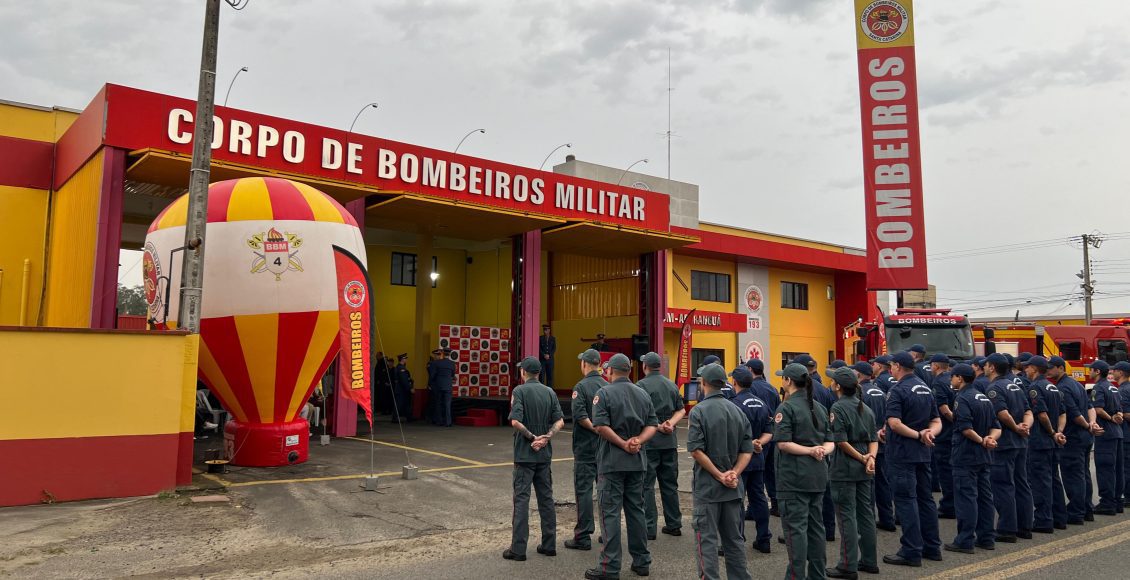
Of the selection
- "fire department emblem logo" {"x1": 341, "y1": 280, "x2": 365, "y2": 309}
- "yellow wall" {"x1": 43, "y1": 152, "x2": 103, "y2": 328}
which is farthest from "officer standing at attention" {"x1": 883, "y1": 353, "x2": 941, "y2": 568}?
"yellow wall" {"x1": 43, "y1": 152, "x2": 103, "y2": 328}

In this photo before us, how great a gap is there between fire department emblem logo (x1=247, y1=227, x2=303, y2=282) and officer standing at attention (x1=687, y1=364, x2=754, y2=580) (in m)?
7.61

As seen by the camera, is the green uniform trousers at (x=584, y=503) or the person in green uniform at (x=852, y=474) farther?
the green uniform trousers at (x=584, y=503)

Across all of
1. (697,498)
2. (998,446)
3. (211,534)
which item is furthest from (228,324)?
(998,446)

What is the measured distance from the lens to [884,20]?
22.0 metres

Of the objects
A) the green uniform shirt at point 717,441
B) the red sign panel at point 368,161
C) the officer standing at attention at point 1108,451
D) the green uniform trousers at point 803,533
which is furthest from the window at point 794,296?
the green uniform shirt at point 717,441

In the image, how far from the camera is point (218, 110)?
14000 mm

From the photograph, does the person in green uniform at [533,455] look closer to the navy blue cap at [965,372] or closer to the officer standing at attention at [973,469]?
the officer standing at attention at [973,469]

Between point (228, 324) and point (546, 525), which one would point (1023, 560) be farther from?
point (228, 324)

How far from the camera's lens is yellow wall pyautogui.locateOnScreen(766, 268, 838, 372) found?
28.7 metres

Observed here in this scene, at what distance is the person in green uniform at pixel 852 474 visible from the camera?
21.4 feet

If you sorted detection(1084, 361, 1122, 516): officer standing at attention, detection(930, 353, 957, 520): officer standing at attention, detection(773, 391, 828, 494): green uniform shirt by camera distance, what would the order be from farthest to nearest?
1. detection(1084, 361, 1122, 516): officer standing at attention
2. detection(930, 353, 957, 520): officer standing at attention
3. detection(773, 391, 828, 494): green uniform shirt

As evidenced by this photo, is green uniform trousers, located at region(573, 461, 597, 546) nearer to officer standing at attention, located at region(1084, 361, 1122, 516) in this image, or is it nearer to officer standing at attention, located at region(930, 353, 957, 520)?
officer standing at attention, located at region(930, 353, 957, 520)

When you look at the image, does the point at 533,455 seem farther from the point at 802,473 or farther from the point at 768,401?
the point at 768,401

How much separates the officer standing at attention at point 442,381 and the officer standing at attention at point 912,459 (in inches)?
497
